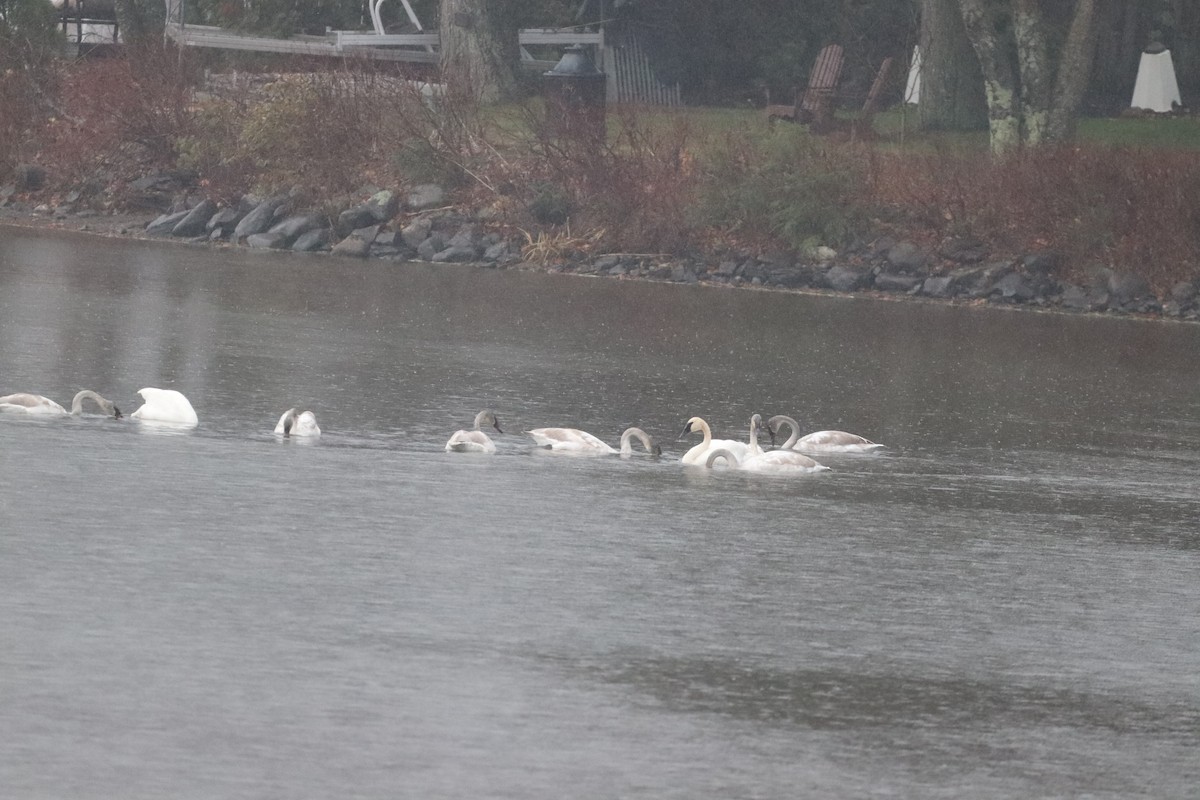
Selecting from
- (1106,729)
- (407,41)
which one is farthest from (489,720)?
(407,41)

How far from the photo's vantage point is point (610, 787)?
7.71 metres

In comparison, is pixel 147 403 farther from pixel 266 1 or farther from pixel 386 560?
pixel 266 1

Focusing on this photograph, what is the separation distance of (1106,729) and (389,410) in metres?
8.58

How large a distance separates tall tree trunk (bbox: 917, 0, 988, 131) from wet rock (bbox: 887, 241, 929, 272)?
7023mm

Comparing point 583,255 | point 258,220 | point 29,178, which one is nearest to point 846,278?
point 583,255

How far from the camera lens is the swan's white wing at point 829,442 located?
1531 cm

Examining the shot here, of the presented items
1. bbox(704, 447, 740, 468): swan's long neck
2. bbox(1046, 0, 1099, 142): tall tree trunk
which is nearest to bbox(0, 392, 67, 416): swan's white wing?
bbox(704, 447, 740, 468): swan's long neck

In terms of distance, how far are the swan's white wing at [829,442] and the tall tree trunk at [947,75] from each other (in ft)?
68.3

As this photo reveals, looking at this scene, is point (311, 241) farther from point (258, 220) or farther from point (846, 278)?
point (846, 278)

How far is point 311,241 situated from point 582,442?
59.5 feet

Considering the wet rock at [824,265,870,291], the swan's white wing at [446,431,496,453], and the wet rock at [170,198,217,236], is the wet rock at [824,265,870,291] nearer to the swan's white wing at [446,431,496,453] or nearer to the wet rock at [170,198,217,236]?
the wet rock at [170,198,217,236]

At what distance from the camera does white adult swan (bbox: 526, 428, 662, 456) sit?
14875 millimetres

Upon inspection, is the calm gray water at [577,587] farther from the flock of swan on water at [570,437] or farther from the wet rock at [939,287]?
the wet rock at [939,287]

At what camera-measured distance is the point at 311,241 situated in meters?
32.3
